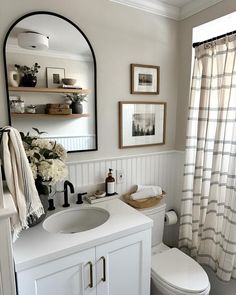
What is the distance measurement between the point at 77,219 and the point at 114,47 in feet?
4.33

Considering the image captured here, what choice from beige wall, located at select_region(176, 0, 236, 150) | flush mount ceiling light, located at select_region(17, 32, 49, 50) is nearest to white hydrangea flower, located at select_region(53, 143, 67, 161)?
flush mount ceiling light, located at select_region(17, 32, 49, 50)

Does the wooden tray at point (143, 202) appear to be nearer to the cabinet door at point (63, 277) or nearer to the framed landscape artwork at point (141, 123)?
the framed landscape artwork at point (141, 123)

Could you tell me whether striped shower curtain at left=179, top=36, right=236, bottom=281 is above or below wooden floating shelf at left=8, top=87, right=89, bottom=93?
below

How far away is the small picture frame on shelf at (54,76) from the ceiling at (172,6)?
2.32ft

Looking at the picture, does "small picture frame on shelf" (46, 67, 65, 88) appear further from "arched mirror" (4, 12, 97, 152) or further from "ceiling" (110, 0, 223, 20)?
"ceiling" (110, 0, 223, 20)

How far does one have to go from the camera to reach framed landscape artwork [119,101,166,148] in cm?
174

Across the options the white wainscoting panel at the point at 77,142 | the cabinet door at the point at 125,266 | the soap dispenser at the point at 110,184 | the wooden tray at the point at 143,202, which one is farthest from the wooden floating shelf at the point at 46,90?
the cabinet door at the point at 125,266

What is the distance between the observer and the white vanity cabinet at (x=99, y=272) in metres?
0.99

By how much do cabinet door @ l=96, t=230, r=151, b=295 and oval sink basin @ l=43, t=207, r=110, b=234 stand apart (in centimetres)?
24

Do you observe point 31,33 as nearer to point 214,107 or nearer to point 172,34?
point 172,34

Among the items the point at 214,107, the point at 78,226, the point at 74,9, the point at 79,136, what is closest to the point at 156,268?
the point at 78,226

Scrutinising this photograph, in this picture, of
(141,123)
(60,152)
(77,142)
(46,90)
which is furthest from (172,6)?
(60,152)

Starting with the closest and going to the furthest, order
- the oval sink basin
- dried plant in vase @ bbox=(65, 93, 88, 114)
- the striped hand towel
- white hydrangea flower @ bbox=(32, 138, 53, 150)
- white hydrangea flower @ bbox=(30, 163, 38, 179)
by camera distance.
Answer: the striped hand towel, white hydrangea flower @ bbox=(30, 163, 38, 179), white hydrangea flower @ bbox=(32, 138, 53, 150), the oval sink basin, dried plant in vase @ bbox=(65, 93, 88, 114)

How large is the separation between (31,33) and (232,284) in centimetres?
230
